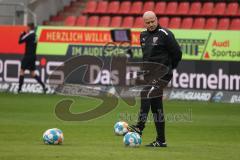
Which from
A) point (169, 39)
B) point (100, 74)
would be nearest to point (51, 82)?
point (100, 74)

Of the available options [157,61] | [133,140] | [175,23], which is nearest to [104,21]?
[175,23]

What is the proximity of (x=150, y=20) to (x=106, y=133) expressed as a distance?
146 inches

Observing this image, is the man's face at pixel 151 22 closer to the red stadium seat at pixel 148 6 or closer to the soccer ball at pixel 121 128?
the soccer ball at pixel 121 128

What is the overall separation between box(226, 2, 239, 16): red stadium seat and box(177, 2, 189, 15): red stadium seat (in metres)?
1.73

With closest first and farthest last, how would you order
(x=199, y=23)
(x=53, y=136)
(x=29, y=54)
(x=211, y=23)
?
(x=53, y=136)
(x=29, y=54)
(x=211, y=23)
(x=199, y=23)

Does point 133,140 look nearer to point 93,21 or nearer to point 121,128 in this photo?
point 121,128

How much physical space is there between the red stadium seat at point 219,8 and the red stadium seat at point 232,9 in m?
0.18

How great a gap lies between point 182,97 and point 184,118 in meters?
6.51

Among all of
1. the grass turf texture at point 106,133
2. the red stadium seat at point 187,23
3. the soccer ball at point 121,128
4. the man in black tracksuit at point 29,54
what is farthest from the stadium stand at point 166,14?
the soccer ball at point 121,128

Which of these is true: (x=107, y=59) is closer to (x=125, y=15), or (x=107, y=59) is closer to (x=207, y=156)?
(x=125, y=15)

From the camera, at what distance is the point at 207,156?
12.7 meters

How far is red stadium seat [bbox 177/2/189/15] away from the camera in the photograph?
110 ft

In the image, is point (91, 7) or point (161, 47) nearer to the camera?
point (161, 47)

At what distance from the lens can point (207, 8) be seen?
33312 millimetres
